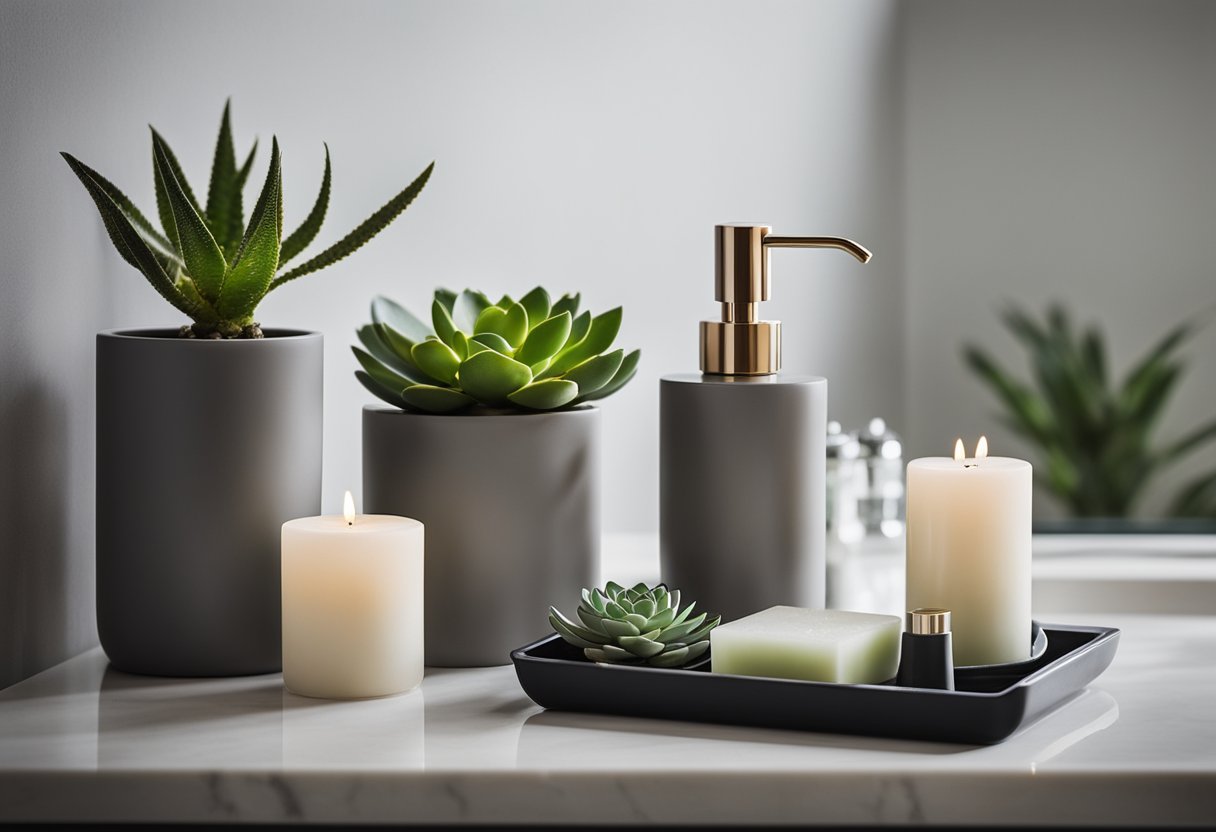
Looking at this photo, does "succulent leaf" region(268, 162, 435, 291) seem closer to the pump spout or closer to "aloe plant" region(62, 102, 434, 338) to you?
"aloe plant" region(62, 102, 434, 338)

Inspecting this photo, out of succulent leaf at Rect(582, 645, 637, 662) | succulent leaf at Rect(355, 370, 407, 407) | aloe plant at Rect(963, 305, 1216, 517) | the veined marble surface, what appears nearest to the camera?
the veined marble surface

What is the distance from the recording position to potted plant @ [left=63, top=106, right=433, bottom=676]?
585 millimetres

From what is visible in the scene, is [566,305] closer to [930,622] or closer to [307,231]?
[307,231]

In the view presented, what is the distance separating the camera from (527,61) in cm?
93

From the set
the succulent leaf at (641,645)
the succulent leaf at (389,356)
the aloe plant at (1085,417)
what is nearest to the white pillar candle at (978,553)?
the succulent leaf at (641,645)

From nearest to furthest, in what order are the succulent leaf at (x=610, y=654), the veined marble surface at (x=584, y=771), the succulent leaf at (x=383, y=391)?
the veined marble surface at (x=584, y=771)
the succulent leaf at (x=610, y=654)
the succulent leaf at (x=383, y=391)

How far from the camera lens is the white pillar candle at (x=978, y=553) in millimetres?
572

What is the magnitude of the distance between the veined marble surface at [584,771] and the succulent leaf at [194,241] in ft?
0.62

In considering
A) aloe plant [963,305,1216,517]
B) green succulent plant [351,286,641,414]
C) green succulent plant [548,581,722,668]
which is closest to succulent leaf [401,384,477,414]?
green succulent plant [351,286,641,414]

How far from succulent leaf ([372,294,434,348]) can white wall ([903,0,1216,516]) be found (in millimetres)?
1986

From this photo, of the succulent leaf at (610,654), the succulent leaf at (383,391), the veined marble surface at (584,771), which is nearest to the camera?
the veined marble surface at (584,771)

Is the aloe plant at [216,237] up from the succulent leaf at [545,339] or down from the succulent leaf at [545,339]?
up

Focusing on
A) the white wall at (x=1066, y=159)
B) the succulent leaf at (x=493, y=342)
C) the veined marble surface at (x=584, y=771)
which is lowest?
the veined marble surface at (x=584, y=771)

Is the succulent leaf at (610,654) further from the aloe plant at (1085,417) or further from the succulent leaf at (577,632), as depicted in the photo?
the aloe plant at (1085,417)
